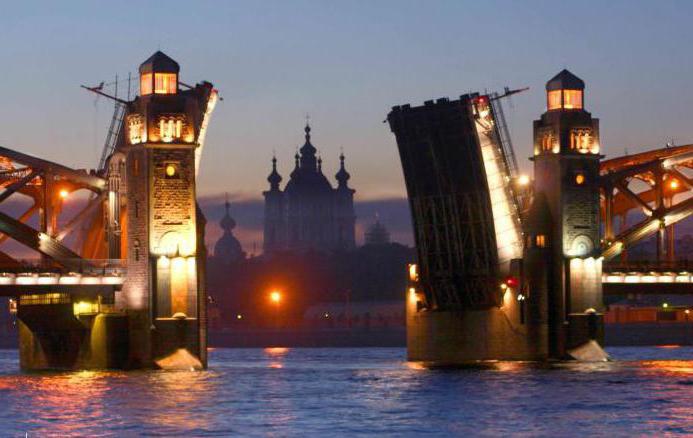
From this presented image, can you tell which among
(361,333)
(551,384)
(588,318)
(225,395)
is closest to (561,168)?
(588,318)

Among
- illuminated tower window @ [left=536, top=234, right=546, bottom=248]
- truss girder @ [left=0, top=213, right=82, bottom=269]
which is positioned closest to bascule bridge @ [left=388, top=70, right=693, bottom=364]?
illuminated tower window @ [left=536, top=234, right=546, bottom=248]

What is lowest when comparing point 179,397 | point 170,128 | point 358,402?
point 358,402

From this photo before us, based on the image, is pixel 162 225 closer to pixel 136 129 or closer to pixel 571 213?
pixel 136 129

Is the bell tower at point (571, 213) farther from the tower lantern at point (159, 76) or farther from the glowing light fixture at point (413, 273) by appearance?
the tower lantern at point (159, 76)

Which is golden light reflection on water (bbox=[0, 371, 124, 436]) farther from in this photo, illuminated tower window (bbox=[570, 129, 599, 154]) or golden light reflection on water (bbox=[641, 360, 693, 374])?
golden light reflection on water (bbox=[641, 360, 693, 374])

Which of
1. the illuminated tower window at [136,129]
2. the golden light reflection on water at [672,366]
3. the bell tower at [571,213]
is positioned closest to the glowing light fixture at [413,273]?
the bell tower at [571,213]

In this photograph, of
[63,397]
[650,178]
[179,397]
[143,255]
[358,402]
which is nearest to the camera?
[358,402]

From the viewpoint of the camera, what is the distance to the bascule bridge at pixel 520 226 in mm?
107062

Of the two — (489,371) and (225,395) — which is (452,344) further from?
(225,395)

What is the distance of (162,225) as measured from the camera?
338 ft

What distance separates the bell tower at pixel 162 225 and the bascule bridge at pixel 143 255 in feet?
0.17

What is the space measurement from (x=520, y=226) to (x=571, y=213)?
3.07 m

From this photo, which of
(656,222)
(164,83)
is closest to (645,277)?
(656,222)

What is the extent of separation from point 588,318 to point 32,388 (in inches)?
1386
